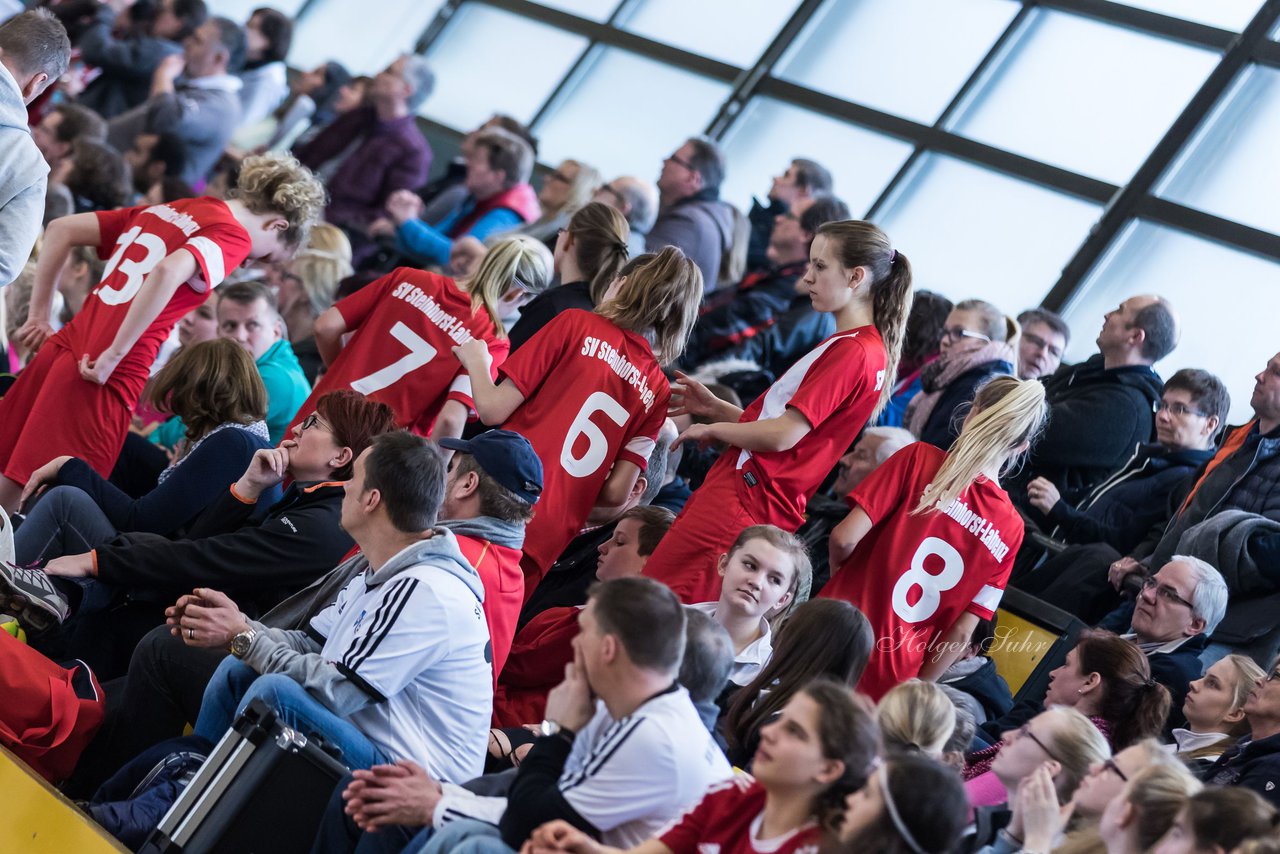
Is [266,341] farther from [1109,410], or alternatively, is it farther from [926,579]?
[1109,410]

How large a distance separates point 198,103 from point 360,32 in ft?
8.29

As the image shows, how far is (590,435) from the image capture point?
15.8 feet

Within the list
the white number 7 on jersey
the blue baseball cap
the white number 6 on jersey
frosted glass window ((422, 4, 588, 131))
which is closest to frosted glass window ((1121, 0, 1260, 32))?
frosted glass window ((422, 4, 588, 131))

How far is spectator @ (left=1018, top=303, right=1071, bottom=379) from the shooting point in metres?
6.29

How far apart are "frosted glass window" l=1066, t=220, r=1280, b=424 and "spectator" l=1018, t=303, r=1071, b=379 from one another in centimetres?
72

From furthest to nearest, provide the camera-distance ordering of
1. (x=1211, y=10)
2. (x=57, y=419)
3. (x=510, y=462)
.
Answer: (x=1211, y=10)
(x=57, y=419)
(x=510, y=462)

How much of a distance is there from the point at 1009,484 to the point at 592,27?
215 inches

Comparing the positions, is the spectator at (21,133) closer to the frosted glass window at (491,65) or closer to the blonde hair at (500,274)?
the blonde hair at (500,274)

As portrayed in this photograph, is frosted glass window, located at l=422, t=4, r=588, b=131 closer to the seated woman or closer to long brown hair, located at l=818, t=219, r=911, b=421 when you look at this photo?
the seated woman

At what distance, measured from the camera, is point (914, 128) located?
335 inches

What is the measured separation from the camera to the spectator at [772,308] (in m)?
6.70

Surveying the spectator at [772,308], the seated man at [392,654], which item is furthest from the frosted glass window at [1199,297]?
the seated man at [392,654]

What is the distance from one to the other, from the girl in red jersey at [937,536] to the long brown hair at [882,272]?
0.31m

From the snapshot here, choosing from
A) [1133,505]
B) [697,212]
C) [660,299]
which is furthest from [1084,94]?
[660,299]
